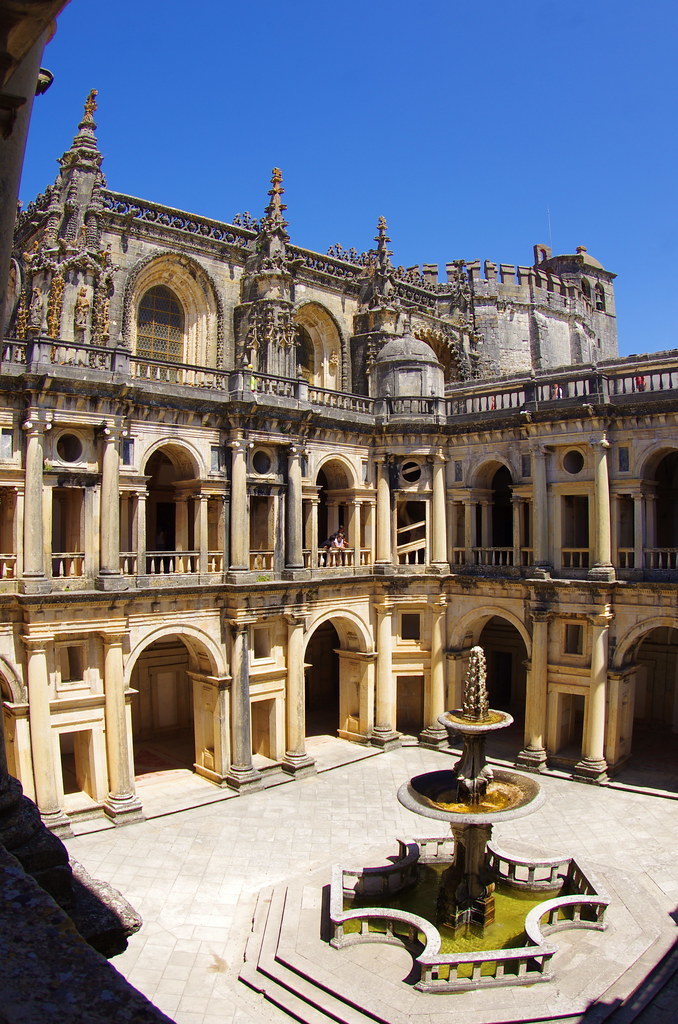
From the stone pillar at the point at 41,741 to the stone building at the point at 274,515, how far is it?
9 cm

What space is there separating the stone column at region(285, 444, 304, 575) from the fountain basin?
10.1 metres

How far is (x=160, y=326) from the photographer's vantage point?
29828 millimetres

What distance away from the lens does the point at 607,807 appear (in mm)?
24641

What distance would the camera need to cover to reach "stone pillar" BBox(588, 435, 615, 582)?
27.0 meters

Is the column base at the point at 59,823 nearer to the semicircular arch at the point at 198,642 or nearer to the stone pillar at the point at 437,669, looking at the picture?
the semicircular arch at the point at 198,642

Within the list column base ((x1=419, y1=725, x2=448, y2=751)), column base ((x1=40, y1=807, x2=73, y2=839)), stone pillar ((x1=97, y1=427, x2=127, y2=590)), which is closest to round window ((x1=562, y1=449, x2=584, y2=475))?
column base ((x1=419, y1=725, x2=448, y2=751))

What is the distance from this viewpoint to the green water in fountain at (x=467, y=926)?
16.9m

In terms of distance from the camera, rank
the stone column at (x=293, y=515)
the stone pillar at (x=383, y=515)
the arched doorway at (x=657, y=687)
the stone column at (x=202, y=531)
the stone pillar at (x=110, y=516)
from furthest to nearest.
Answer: the arched doorway at (x=657, y=687) < the stone pillar at (x=383, y=515) < the stone column at (x=293, y=515) < the stone column at (x=202, y=531) < the stone pillar at (x=110, y=516)

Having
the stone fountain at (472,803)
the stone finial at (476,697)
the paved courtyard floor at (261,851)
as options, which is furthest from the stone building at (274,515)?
the stone finial at (476,697)

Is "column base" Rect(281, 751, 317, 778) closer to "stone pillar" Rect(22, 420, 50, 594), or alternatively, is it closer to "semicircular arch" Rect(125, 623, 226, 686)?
"semicircular arch" Rect(125, 623, 226, 686)

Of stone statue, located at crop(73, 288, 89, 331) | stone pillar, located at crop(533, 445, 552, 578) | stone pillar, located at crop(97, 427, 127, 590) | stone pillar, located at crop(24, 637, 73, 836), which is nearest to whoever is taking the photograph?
stone pillar, located at crop(24, 637, 73, 836)

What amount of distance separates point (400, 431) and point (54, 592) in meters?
14.0

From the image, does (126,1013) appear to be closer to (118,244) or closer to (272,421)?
(272,421)

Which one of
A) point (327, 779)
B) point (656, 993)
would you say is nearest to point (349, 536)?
point (327, 779)
